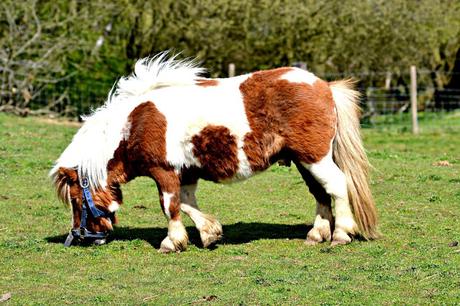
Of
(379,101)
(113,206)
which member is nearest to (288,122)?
(113,206)

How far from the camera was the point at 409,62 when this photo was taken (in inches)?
1019

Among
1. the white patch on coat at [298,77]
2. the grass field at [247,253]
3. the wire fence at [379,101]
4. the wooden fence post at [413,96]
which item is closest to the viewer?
the grass field at [247,253]

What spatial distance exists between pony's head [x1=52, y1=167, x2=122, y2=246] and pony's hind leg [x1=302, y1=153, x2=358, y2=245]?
1935 millimetres

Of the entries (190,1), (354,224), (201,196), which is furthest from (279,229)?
(190,1)

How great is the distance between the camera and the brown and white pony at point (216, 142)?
847 cm

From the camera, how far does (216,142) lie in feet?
27.8

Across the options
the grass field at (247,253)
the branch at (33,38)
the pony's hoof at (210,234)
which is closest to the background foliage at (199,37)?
the branch at (33,38)

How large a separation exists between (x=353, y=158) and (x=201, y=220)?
157cm

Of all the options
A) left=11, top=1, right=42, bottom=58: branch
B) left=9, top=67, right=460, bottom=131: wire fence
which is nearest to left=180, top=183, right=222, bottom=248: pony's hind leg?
left=9, top=67, right=460, bottom=131: wire fence

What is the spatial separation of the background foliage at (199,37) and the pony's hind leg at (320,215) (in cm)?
1476

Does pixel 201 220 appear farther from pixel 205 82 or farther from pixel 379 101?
pixel 379 101

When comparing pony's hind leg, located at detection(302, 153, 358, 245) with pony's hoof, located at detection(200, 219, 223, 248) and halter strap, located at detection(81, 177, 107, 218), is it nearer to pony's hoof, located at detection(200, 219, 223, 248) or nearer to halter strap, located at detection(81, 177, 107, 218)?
pony's hoof, located at detection(200, 219, 223, 248)

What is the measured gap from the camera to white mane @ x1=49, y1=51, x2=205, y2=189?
8.73 metres

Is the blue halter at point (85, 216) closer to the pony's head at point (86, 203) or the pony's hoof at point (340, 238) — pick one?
the pony's head at point (86, 203)
